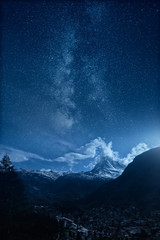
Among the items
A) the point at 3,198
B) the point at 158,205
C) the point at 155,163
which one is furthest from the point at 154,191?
the point at 3,198

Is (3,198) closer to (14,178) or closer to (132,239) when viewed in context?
(14,178)

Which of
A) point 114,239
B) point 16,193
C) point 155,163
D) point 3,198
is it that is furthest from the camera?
point 155,163

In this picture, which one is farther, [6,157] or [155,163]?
[155,163]

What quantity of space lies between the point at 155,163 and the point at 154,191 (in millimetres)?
40211

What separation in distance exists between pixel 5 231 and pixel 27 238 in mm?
4960

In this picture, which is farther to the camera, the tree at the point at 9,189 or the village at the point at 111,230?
the tree at the point at 9,189

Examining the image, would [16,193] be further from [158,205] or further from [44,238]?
[158,205]

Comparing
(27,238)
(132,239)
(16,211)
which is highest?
(132,239)

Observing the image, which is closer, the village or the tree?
the village

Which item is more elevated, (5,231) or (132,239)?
(132,239)

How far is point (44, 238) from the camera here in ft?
57.8

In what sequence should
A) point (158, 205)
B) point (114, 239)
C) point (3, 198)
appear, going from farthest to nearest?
point (158, 205) → point (3, 198) → point (114, 239)

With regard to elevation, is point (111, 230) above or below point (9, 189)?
below

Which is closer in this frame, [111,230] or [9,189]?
[111,230]
